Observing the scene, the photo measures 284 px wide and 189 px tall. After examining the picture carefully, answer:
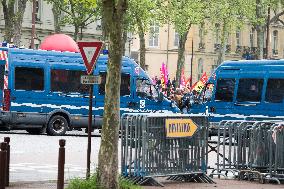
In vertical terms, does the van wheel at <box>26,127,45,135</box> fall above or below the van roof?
below

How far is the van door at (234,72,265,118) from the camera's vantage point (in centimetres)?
3084

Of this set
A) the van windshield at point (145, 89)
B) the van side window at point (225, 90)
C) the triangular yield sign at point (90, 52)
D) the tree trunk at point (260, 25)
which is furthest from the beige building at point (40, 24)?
the triangular yield sign at point (90, 52)

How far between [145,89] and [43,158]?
11691 mm

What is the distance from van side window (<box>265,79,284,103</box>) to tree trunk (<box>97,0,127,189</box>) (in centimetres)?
1792

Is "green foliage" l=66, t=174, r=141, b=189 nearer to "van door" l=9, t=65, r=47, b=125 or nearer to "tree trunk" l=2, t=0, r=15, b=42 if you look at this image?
"van door" l=9, t=65, r=47, b=125

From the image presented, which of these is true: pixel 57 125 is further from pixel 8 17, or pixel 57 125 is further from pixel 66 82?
pixel 8 17

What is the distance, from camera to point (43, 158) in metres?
21.7

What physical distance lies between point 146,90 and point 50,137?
4.59 meters

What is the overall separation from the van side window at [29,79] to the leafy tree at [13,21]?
16456 mm

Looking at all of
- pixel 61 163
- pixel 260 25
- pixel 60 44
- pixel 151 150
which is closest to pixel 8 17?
pixel 60 44

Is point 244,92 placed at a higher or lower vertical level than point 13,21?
lower

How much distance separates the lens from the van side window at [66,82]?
31406 millimetres

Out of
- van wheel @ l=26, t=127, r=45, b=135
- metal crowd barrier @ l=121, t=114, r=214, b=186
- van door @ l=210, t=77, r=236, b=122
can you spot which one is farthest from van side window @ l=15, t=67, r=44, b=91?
metal crowd barrier @ l=121, t=114, r=214, b=186

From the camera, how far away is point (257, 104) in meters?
30.8
